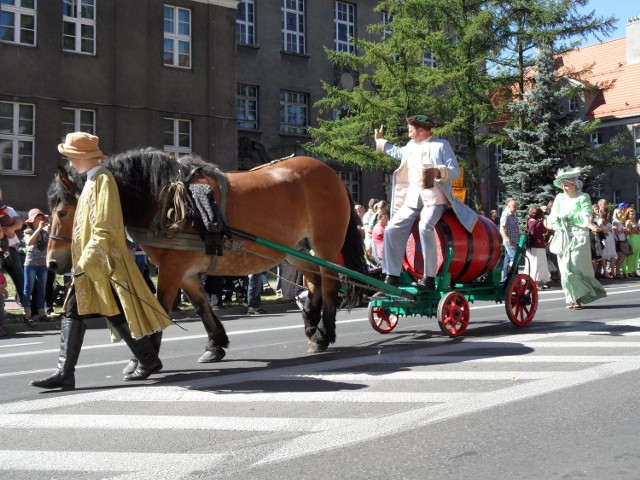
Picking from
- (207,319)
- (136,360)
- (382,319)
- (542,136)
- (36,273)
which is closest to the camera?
(136,360)

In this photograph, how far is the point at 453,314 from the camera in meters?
8.92

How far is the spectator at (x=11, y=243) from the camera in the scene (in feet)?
41.1

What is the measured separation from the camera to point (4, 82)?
2472 centimetres

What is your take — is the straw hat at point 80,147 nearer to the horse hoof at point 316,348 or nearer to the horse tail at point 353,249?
the horse hoof at point 316,348

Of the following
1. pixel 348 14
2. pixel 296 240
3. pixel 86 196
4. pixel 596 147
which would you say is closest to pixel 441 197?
pixel 296 240

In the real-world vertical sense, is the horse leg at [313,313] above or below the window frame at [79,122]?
below

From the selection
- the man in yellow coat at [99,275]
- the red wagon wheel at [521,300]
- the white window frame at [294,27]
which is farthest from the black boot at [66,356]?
the white window frame at [294,27]

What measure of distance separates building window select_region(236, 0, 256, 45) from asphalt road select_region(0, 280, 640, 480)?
27.5 metres

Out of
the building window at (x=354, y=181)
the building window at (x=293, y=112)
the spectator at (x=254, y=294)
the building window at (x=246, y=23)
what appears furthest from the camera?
the building window at (x=354, y=181)

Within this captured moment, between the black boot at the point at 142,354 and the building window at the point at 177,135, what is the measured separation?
72.5 ft

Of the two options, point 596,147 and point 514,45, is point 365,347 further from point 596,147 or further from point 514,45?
point 596,147

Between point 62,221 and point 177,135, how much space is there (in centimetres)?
2265

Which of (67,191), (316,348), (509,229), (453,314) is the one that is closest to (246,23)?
(509,229)

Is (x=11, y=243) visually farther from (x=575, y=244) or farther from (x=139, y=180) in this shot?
(x=575, y=244)
